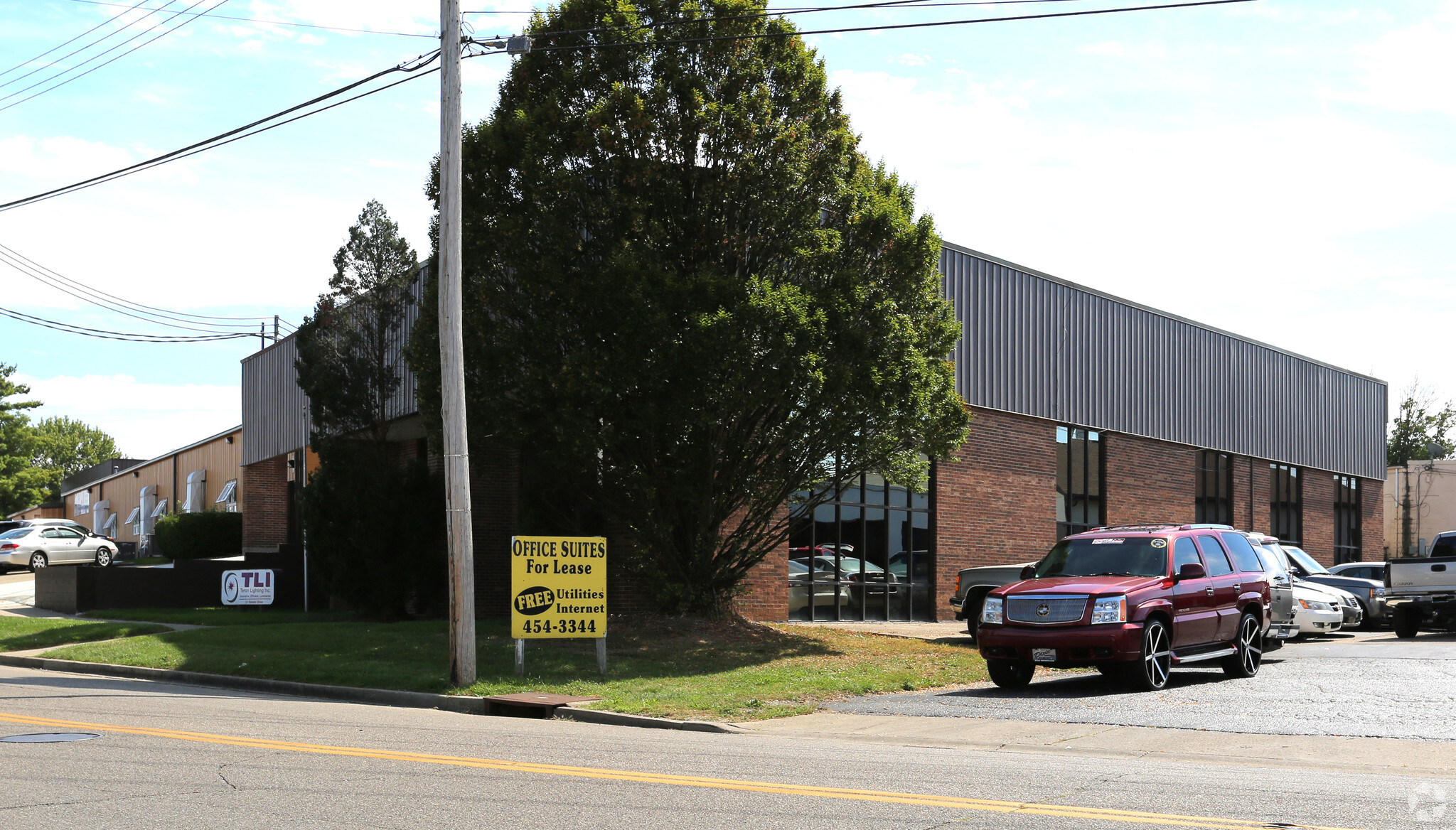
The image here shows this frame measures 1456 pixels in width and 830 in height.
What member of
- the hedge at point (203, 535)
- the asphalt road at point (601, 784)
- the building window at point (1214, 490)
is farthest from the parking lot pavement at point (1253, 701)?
the hedge at point (203, 535)

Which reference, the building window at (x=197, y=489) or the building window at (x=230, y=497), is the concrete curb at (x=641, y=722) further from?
the building window at (x=197, y=489)

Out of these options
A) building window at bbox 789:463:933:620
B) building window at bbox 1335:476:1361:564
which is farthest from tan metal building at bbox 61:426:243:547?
building window at bbox 1335:476:1361:564

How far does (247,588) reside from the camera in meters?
26.1

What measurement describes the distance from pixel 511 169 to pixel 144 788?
41.1ft

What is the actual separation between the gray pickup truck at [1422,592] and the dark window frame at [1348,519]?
2462 cm

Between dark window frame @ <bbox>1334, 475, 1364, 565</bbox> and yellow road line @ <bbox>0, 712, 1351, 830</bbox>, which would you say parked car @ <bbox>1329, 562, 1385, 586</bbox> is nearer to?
dark window frame @ <bbox>1334, 475, 1364, 565</bbox>

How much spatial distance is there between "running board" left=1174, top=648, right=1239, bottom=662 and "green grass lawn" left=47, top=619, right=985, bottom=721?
Answer: 8.47 feet

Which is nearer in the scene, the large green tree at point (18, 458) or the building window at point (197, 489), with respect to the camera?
the building window at point (197, 489)

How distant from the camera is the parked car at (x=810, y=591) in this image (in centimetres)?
2470

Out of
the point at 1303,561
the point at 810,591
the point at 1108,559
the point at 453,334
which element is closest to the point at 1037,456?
the point at 1303,561

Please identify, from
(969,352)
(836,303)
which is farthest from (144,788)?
(969,352)

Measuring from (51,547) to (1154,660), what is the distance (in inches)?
1394

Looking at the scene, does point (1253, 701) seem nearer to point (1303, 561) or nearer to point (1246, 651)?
point (1246, 651)

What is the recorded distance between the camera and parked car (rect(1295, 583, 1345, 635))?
75.5 ft
